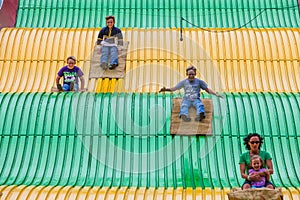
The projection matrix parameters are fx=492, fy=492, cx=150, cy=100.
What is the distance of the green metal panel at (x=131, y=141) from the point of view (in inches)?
394

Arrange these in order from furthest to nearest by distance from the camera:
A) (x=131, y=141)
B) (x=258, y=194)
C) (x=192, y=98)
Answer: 1. (x=131, y=141)
2. (x=192, y=98)
3. (x=258, y=194)

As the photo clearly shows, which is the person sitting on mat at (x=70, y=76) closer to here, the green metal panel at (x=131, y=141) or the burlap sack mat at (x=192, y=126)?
the green metal panel at (x=131, y=141)

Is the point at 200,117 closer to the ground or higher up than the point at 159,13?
closer to the ground

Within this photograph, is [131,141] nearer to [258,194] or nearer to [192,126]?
[192,126]

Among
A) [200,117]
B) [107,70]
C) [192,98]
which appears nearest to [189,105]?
[192,98]

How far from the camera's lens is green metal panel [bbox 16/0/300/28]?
17.3 meters

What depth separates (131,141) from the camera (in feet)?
35.1

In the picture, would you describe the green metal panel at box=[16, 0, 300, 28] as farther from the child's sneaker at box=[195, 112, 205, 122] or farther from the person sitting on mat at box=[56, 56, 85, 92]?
the child's sneaker at box=[195, 112, 205, 122]

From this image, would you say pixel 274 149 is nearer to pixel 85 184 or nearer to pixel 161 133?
pixel 161 133

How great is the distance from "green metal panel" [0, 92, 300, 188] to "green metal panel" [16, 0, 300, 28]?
20.0ft

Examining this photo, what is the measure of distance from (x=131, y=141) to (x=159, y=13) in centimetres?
823

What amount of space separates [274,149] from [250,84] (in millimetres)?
3334

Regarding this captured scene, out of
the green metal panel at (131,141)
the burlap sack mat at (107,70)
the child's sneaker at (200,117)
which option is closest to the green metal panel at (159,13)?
the burlap sack mat at (107,70)

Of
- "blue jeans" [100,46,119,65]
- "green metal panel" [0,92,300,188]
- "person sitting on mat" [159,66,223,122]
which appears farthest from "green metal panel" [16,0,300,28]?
"person sitting on mat" [159,66,223,122]
